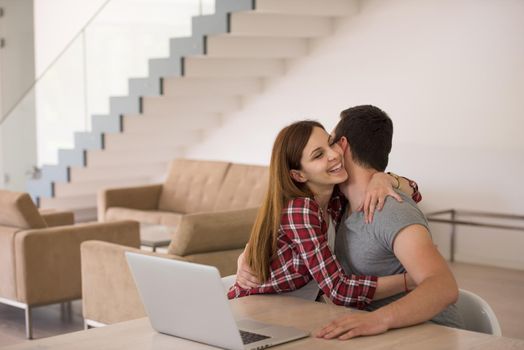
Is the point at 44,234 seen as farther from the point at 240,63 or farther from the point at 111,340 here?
the point at 240,63

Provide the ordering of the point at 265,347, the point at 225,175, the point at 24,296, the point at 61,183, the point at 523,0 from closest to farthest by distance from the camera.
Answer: the point at 265,347 → the point at 24,296 → the point at 523,0 → the point at 225,175 → the point at 61,183

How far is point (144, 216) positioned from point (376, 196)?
5.30 meters

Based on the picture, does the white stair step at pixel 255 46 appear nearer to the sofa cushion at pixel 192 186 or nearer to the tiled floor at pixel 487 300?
the sofa cushion at pixel 192 186

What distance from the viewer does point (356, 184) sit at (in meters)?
2.72

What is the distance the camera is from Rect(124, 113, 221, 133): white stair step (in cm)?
888

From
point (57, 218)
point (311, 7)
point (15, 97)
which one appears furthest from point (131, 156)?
point (57, 218)

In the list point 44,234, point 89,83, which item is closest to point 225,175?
point 89,83

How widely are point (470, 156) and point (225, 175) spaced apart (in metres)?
2.10

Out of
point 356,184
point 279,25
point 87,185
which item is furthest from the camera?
point 87,185

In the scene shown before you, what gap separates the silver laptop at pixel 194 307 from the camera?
2.07 metres

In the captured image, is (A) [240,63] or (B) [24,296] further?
(A) [240,63]

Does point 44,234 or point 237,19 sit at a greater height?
point 237,19

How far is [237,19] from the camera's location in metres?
7.74

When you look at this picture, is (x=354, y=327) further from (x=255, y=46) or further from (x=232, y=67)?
(x=232, y=67)
